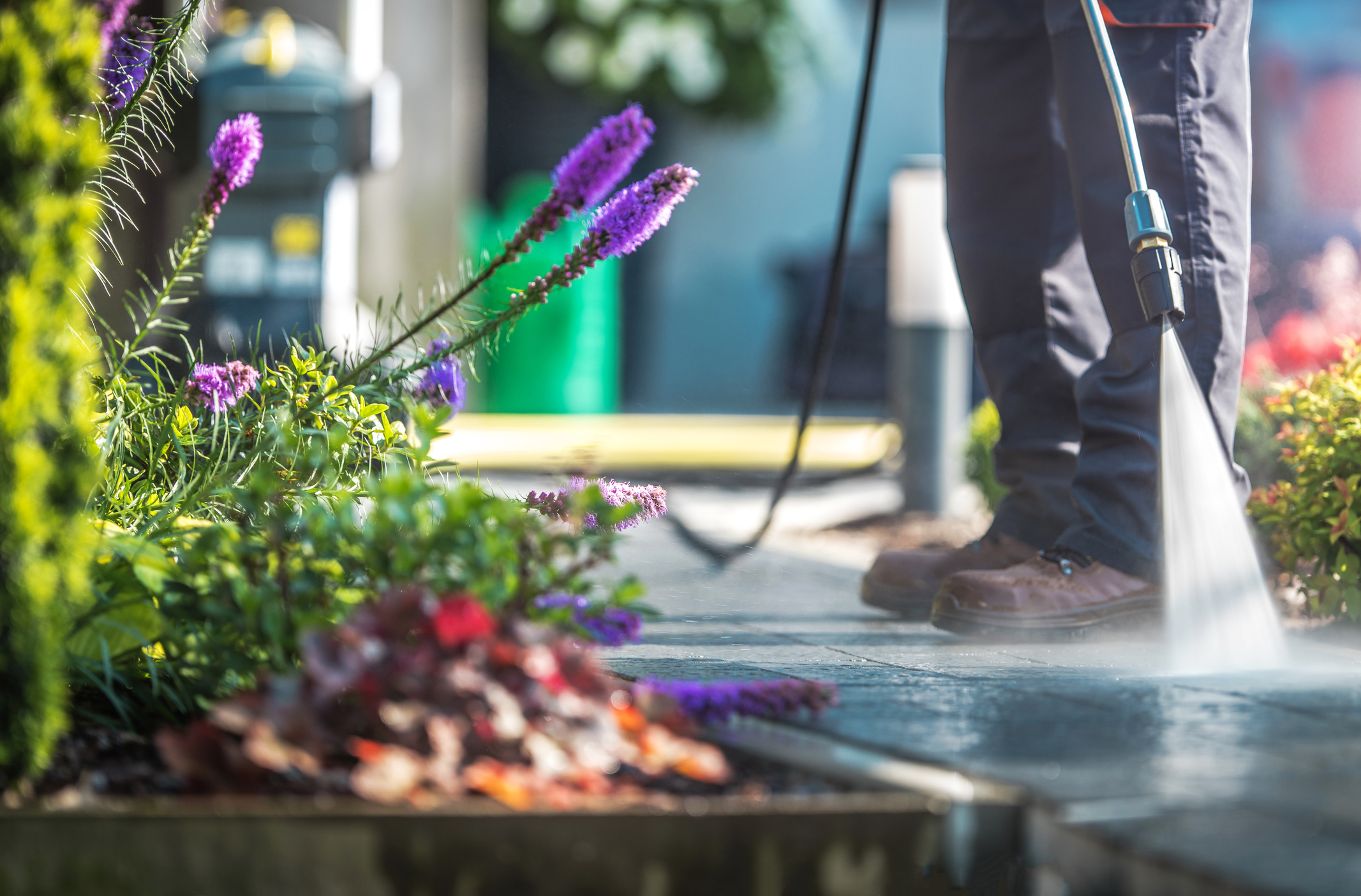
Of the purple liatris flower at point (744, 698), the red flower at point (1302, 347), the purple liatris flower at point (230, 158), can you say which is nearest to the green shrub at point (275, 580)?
the purple liatris flower at point (744, 698)

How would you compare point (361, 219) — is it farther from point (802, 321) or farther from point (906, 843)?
point (906, 843)

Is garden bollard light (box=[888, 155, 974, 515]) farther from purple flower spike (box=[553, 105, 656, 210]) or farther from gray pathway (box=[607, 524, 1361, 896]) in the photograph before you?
purple flower spike (box=[553, 105, 656, 210])

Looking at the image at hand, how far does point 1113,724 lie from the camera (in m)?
1.11

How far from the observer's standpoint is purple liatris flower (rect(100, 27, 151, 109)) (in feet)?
4.75

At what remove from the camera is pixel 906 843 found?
0.86 m

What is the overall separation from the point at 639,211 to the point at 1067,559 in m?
0.77

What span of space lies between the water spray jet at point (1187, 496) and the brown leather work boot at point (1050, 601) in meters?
0.08

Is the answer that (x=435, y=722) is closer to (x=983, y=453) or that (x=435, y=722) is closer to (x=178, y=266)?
(x=178, y=266)

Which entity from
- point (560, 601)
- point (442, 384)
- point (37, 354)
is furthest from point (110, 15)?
point (560, 601)

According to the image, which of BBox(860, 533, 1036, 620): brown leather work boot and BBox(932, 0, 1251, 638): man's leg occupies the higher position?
BBox(932, 0, 1251, 638): man's leg

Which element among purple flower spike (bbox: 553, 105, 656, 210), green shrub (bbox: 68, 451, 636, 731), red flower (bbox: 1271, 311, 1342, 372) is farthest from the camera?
red flower (bbox: 1271, 311, 1342, 372)

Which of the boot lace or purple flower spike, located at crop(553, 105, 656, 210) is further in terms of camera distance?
the boot lace

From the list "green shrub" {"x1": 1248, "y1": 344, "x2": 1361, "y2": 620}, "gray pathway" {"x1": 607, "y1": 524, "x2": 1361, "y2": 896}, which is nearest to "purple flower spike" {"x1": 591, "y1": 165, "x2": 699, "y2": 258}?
"gray pathway" {"x1": 607, "y1": 524, "x2": 1361, "y2": 896}

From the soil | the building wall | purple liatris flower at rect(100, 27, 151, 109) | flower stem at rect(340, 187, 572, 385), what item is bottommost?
the soil
